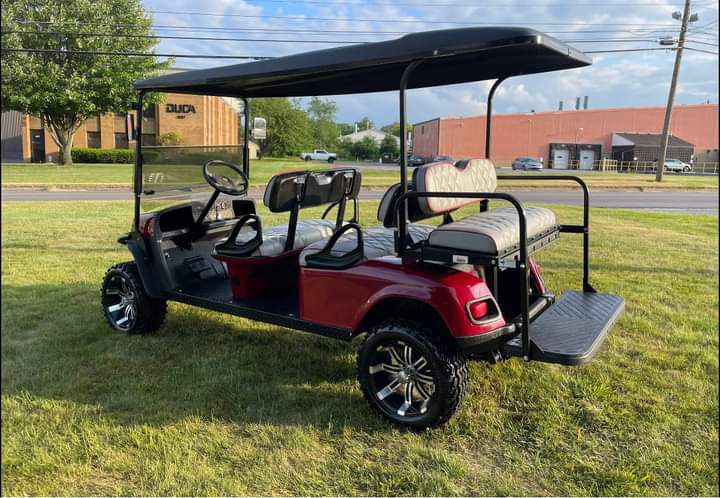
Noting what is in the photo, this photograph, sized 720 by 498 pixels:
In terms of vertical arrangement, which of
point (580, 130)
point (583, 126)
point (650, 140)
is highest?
point (583, 126)

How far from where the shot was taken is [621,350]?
3773mm

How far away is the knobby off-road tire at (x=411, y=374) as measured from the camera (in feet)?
8.83

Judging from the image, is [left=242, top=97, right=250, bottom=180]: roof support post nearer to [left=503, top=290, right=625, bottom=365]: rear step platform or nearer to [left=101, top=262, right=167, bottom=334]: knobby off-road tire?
[left=101, top=262, right=167, bottom=334]: knobby off-road tire

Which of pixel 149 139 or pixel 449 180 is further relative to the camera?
pixel 149 139

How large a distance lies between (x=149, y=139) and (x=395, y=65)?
1998 millimetres

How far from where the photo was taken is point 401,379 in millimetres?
2855

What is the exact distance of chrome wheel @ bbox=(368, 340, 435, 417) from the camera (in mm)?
2797

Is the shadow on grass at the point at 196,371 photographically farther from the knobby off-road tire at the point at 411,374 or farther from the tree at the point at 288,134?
the tree at the point at 288,134

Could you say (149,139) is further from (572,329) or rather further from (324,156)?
(324,156)

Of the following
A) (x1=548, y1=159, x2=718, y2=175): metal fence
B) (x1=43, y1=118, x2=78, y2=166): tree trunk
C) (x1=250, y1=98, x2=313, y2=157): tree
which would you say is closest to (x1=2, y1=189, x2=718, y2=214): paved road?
(x1=43, y1=118, x2=78, y2=166): tree trunk

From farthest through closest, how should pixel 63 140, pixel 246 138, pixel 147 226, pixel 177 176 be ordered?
pixel 63 140 → pixel 246 138 → pixel 177 176 → pixel 147 226

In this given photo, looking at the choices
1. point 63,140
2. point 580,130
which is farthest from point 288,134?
point 580,130

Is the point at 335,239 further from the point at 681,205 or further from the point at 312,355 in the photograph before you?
the point at 681,205

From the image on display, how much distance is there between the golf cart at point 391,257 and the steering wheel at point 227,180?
0.02 meters
